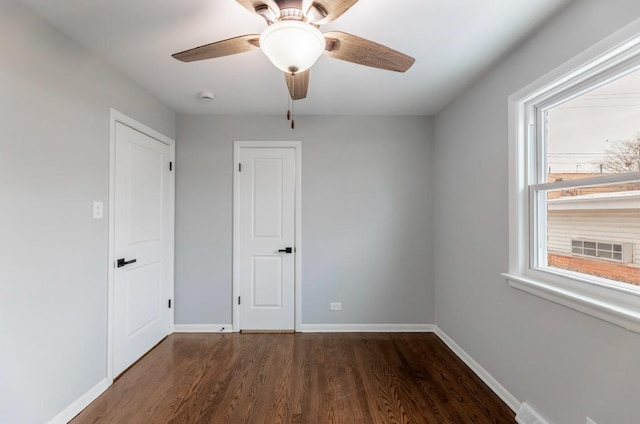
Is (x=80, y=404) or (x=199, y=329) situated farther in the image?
(x=199, y=329)

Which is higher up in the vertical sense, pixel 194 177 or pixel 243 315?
pixel 194 177

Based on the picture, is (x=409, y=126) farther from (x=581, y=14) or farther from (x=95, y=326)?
(x=95, y=326)

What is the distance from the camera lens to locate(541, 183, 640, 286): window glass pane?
4.48ft

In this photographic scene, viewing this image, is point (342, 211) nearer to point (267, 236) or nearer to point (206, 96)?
point (267, 236)

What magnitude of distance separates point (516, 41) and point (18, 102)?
292 centimetres

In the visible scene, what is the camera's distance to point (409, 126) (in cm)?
328

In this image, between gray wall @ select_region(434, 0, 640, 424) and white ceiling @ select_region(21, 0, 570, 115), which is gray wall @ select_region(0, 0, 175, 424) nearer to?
white ceiling @ select_region(21, 0, 570, 115)

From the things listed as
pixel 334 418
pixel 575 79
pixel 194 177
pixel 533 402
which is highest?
pixel 575 79

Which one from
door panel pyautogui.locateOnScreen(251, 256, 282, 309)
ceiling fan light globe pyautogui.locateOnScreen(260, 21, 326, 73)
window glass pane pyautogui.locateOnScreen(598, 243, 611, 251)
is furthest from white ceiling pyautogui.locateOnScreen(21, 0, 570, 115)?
door panel pyautogui.locateOnScreen(251, 256, 282, 309)

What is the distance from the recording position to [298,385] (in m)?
2.24

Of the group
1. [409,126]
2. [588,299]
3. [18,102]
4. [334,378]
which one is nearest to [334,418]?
[334,378]

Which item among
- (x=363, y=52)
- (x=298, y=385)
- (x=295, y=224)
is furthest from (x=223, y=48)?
(x=298, y=385)

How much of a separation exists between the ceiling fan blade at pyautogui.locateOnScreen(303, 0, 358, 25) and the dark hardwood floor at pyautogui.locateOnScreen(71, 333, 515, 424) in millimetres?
2254

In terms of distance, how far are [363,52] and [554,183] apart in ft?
4.49
